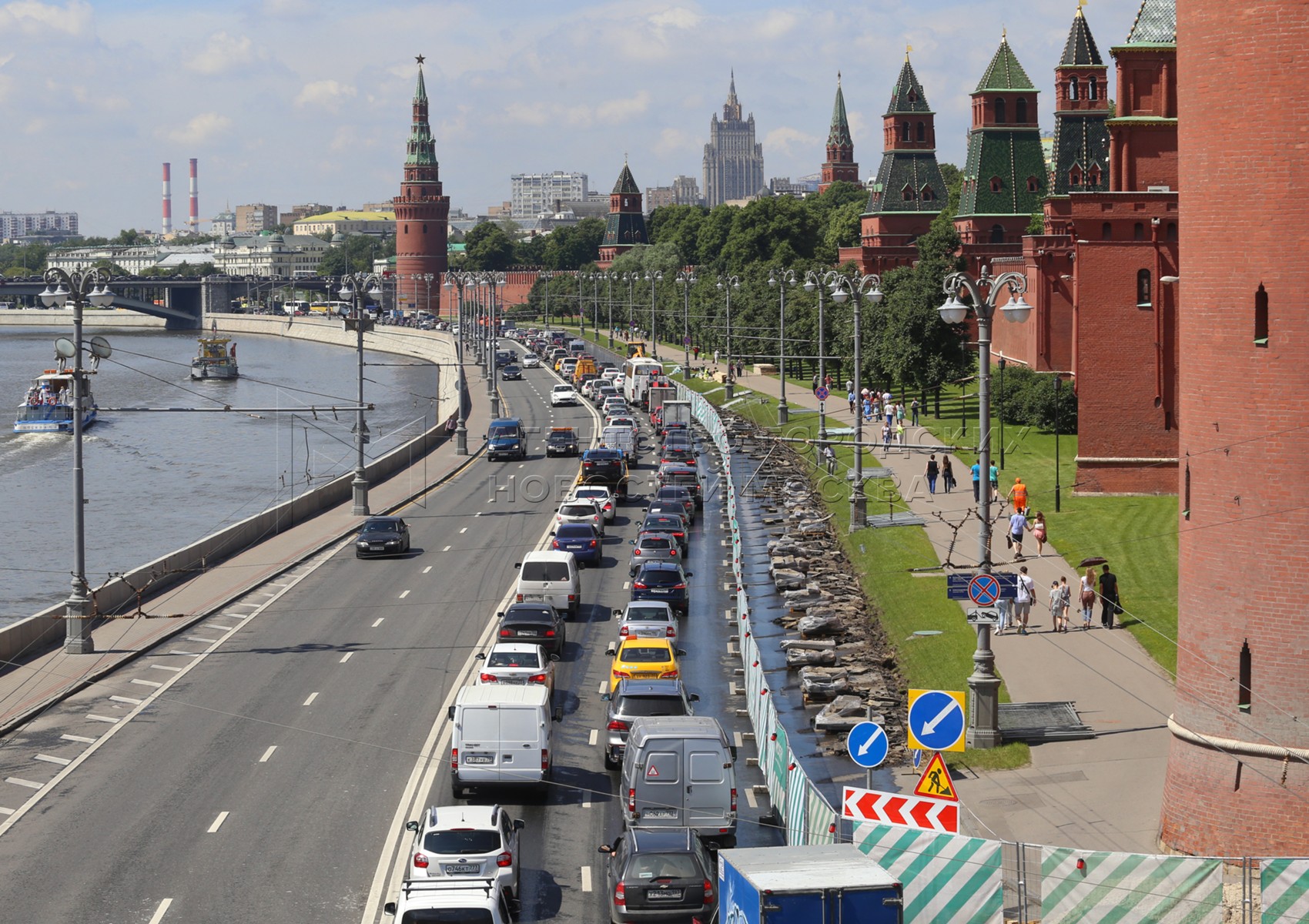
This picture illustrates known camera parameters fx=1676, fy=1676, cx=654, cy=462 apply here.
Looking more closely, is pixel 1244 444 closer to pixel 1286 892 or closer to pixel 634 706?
pixel 1286 892

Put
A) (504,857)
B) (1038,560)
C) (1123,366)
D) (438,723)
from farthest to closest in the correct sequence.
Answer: (1123,366) < (1038,560) < (438,723) < (504,857)

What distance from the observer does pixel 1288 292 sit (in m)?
20.9

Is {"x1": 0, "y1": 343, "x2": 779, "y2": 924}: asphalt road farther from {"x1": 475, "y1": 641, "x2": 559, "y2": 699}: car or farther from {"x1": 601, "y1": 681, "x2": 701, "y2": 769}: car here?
{"x1": 475, "y1": 641, "x2": 559, "y2": 699}: car

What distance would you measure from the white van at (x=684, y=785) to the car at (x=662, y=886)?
97.8 inches

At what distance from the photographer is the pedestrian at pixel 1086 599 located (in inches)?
1390

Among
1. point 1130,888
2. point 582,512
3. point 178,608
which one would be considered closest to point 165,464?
point 582,512

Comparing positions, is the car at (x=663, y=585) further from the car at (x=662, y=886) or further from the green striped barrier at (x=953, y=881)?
the green striped barrier at (x=953, y=881)

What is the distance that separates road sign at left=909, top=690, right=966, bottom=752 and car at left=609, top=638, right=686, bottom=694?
1077 cm

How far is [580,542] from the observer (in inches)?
1855

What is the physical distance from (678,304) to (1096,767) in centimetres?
12199

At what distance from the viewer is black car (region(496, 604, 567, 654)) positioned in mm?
34125

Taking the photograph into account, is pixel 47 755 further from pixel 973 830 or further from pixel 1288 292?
pixel 1288 292

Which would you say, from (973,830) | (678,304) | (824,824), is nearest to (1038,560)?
(973,830)

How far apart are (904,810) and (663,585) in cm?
2227
